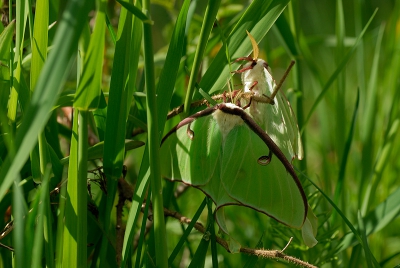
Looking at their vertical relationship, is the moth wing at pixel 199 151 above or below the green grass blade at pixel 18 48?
below

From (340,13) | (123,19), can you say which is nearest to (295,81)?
(340,13)

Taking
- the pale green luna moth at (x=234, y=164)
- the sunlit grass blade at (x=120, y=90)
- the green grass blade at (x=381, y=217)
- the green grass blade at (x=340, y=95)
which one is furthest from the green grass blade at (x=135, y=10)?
the green grass blade at (x=340, y=95)

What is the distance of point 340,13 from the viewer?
1.43 m

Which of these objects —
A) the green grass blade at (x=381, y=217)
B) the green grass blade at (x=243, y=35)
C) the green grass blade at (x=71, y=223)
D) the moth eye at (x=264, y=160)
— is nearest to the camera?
the green grass blade at (x=71, y=223)

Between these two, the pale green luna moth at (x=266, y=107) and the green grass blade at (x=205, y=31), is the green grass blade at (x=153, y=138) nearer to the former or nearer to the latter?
the green grass blade at (x=205, y=31)

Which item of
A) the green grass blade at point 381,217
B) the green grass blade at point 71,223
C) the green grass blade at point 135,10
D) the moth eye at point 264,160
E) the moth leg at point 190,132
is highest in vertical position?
the green grass blade at point 135,10

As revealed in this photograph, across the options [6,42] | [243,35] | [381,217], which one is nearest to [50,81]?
[6,42]

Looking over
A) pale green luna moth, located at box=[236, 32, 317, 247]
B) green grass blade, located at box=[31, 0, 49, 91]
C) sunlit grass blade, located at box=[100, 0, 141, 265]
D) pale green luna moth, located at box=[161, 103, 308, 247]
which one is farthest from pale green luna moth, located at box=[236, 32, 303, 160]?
green grass blade, located at box=[31, 0, 49, 91]

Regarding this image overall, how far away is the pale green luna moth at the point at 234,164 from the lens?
89 cm

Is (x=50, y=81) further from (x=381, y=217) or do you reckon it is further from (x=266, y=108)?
(x=381, y=217)

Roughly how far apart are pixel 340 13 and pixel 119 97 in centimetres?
82

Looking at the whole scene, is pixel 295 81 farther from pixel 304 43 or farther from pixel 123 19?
pixel 123 19

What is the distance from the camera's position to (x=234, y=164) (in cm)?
92

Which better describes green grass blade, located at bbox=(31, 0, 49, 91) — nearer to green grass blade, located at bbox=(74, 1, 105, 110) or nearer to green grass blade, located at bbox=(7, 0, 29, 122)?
green grass blade, located at bbox=(7, 0, 29, 122)
